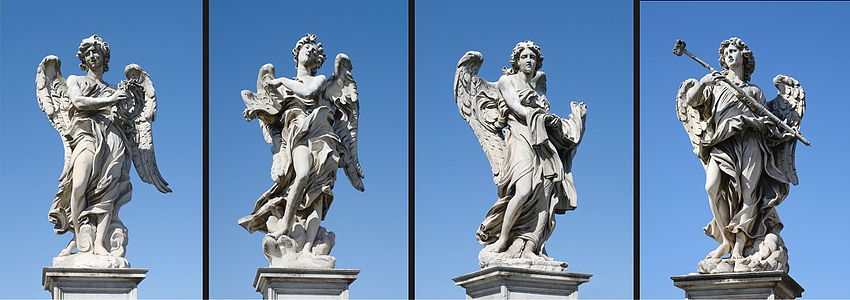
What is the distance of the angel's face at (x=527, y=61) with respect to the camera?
2684 centimetres

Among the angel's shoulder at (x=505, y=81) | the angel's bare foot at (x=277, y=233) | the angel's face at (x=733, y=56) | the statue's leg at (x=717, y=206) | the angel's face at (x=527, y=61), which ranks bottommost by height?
the angel's bare foot at (x=277, y=233)

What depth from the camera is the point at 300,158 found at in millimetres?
26250

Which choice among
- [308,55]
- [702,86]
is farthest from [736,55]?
[308,55]

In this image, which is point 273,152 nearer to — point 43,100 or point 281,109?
point 281,109

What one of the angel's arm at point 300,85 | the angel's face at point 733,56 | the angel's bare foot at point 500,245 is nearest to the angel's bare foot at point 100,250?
the angel's arm at point 300,85

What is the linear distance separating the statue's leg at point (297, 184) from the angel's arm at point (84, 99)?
6.38ft

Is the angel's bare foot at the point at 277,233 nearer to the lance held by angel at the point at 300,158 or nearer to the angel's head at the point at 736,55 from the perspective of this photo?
the lance held by angel at the point at 300,158

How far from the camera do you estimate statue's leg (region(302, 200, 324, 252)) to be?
86.3 feet

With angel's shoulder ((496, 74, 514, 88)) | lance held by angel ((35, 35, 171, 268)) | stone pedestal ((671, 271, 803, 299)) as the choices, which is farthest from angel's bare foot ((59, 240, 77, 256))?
stone pedestal ((671, 271, 803, 299))

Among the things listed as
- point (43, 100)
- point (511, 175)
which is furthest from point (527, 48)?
point (43, 100)

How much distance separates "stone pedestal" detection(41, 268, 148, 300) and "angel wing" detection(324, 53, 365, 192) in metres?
2.43

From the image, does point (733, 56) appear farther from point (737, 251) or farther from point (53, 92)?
point (53, 92)

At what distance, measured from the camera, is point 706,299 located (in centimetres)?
2705

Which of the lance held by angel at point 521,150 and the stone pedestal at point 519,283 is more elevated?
the lance held by angel at point 521,150
